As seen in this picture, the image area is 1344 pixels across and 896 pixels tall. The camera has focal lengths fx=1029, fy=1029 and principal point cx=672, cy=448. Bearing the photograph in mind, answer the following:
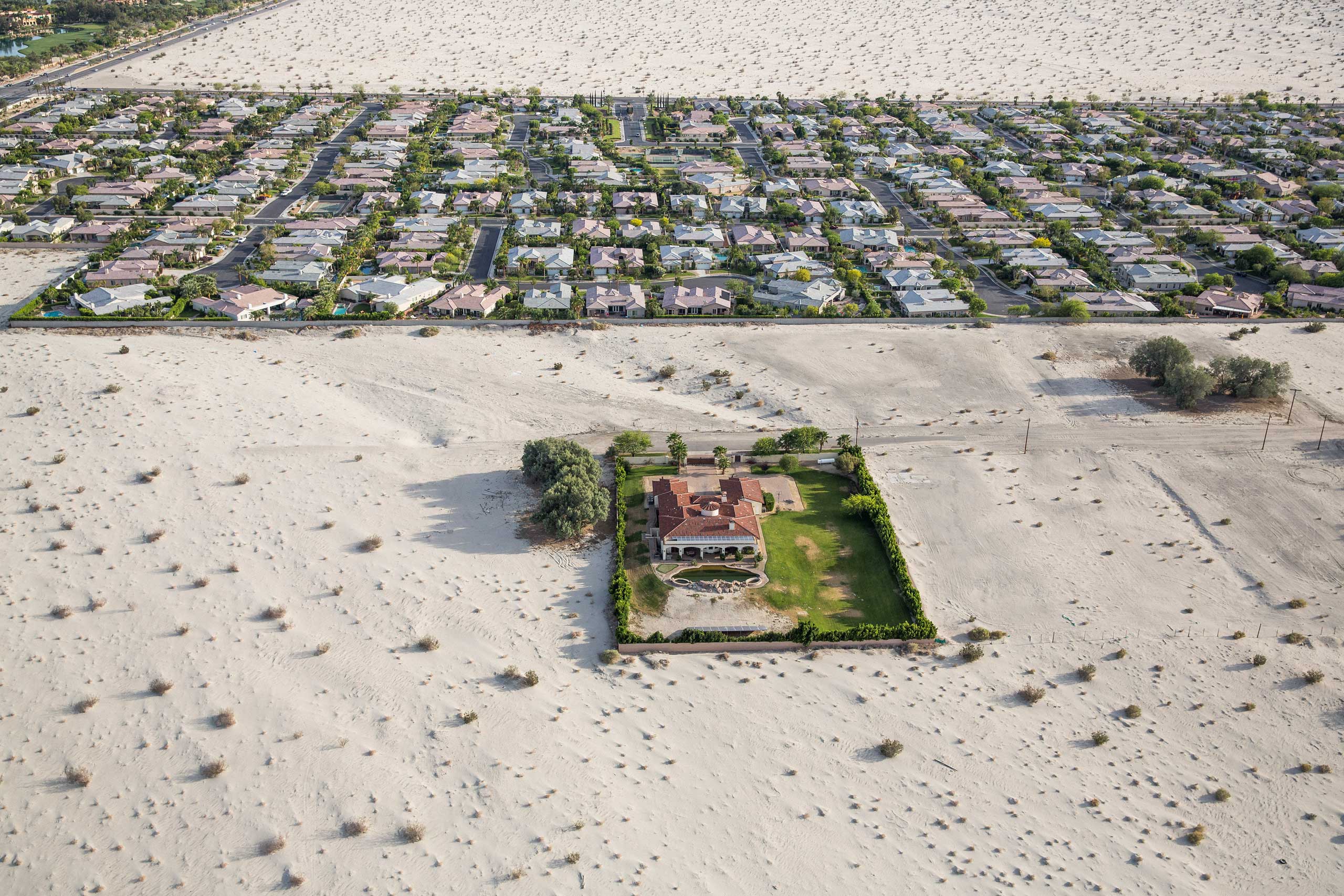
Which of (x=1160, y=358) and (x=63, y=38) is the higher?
(x=63, y=38)

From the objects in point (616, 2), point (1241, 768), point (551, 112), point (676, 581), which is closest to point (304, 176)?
point (551, 112)

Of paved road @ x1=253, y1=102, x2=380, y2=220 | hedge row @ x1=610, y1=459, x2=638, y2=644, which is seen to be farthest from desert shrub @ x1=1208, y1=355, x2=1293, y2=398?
paved road @ x1=253, y1=102, x2=380, y2=220

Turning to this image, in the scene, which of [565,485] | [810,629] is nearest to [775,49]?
[565,485]

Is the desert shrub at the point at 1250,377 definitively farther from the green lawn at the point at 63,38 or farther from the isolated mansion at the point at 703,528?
the green lawn at the point at 63,38

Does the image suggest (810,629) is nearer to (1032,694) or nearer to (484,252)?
(1032,694)

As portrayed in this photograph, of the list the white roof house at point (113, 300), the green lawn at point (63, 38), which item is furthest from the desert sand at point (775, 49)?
the white roof house at point (113, 300)

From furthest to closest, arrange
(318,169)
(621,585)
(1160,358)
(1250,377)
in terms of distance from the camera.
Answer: (318,169) < (1160,358) < (1250,377) < (621,585)

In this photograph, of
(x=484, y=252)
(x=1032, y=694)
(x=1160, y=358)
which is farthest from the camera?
(x=484, y=252)
